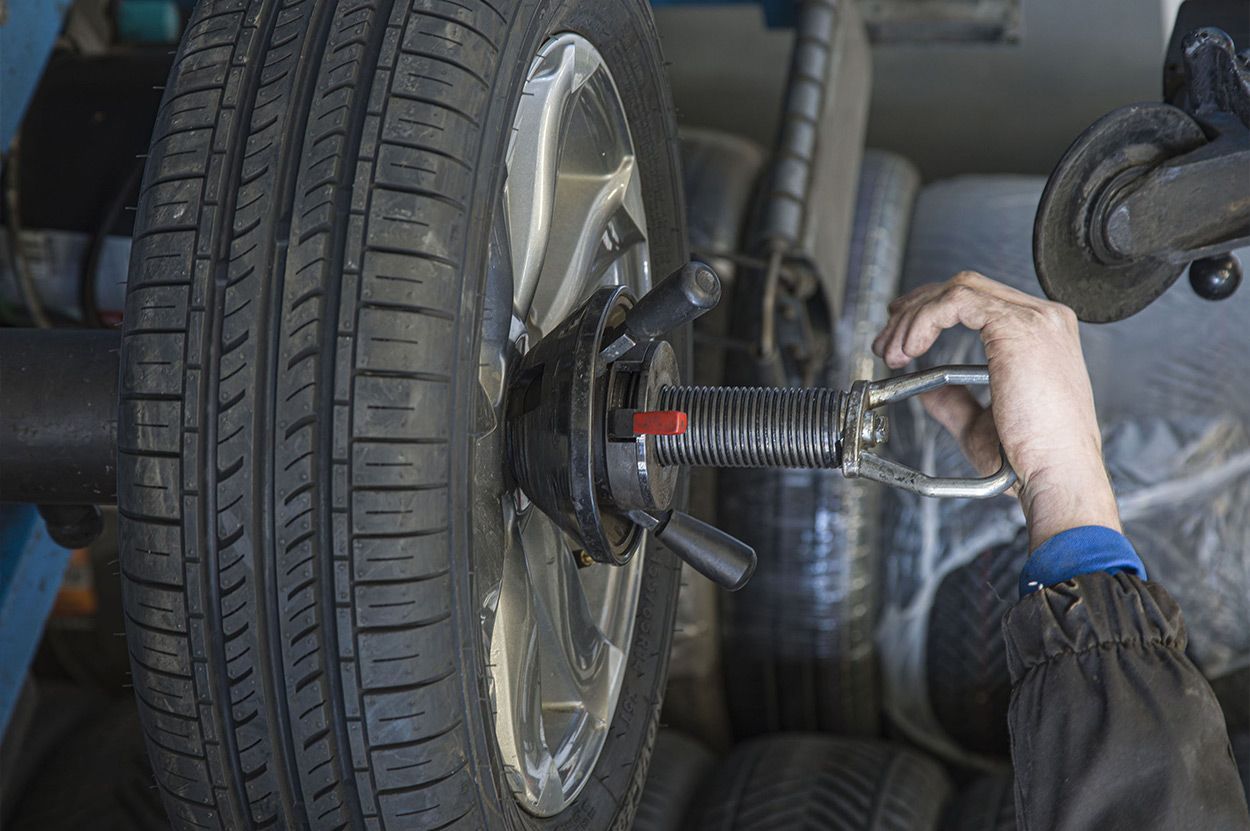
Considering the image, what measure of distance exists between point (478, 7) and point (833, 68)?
3.69ft

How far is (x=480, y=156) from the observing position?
0.83m

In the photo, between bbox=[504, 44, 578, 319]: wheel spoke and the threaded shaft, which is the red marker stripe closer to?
the threaded shaft

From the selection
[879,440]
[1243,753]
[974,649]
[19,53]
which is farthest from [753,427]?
[1243,753]

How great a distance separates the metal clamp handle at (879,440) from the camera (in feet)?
3.20

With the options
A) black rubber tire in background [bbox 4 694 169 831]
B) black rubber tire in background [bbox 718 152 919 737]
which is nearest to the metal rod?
black rubber tire in background [bbox 4 694 169 831]

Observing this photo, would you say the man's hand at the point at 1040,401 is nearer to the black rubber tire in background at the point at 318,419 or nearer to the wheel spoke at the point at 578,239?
the wheel spoke at the point at 578,239

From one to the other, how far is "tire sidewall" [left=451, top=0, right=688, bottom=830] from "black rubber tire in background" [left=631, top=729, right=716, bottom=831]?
2.21 ft

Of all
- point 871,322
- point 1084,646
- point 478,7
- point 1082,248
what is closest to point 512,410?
point 478,7

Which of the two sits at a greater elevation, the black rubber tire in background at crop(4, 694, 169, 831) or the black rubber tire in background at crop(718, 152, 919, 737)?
the black rubber tire in background at crop(718, 152, 919, 737)

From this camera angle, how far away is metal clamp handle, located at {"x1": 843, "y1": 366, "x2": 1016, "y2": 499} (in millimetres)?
975

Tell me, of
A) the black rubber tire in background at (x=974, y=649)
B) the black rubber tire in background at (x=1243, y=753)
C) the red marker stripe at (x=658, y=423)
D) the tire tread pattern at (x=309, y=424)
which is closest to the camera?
the tire tread pattern at (x=309, y=424)

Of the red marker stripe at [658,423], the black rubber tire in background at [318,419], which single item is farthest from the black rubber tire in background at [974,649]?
the black rubber tire in background at [318,419]

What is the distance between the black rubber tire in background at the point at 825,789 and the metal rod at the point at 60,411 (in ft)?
4.06

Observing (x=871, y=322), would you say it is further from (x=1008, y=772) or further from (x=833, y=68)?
(x=1008, y=772)
